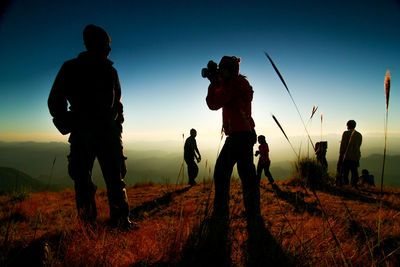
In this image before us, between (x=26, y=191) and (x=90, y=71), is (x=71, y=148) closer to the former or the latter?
(x=90, y=71)

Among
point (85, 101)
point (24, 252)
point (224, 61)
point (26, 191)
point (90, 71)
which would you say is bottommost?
point (26, 191)

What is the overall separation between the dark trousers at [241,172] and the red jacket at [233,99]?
13 cm

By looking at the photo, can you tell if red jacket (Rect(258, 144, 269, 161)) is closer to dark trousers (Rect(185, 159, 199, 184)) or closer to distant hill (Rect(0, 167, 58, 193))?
dark trousers (Rect(185, 159, 199, 184))

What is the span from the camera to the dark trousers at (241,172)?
1950 mm

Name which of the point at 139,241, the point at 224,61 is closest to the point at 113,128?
the point at 139,241

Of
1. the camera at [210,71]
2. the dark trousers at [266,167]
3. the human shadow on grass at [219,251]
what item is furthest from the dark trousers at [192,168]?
the human shadow on grass at [219,251]

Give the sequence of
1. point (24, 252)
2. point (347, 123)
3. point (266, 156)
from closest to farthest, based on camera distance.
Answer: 1. point (24, 252)
2. point (347, 123)
3. point (266, 156)

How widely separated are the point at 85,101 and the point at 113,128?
1.22 feet

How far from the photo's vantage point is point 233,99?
213 cm

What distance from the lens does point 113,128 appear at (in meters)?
1.92

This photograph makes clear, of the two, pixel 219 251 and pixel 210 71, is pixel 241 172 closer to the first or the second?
pixel 219 251

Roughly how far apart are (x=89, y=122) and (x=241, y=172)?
169cm

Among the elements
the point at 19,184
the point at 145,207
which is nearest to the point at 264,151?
the point at 145,207

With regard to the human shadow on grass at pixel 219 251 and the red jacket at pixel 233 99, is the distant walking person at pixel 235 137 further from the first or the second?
the human shadow on grass at pixel 219 251
